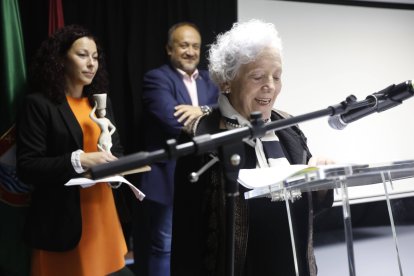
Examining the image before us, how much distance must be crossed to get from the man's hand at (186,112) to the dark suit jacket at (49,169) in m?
0.64

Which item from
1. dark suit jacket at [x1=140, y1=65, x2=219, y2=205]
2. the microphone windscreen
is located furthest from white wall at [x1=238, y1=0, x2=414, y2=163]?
the microphone windscreen

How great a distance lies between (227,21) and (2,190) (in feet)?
6.61

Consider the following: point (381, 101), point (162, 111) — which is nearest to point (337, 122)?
point (381, 101)

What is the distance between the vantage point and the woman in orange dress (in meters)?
1.86

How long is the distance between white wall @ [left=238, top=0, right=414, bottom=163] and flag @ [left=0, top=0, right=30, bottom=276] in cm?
188

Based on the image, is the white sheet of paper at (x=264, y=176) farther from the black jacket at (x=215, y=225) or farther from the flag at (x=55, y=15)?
the flag at (x=55, y=15)

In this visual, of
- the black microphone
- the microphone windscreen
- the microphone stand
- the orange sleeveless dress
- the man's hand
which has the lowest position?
the orange sleeveless dress

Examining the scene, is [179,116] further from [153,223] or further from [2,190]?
[2,190]

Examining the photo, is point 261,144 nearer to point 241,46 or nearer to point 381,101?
→ point 241,46

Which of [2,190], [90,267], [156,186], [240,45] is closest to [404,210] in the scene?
[240,45]

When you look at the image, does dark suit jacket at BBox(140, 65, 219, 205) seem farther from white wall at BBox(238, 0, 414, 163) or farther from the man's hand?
white wall at BBox(238, 0, 414, 163)

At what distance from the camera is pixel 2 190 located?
7.34ft

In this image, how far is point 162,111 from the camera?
2547 mm

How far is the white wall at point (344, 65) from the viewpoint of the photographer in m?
3.90
